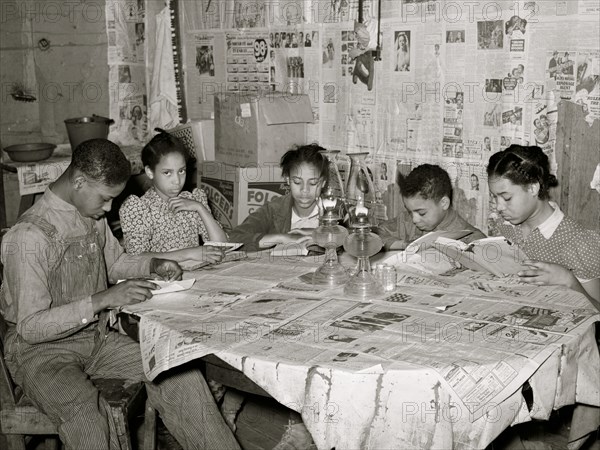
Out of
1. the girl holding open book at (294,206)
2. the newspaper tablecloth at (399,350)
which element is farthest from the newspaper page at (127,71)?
the newspaper tablecloth at (399,350)

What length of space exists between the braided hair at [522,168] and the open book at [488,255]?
417 mm

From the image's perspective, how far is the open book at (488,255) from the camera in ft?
8.89

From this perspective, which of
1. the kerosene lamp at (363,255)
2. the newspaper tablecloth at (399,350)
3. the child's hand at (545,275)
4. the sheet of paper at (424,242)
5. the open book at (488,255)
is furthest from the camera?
the sheet of paper at (424,242)

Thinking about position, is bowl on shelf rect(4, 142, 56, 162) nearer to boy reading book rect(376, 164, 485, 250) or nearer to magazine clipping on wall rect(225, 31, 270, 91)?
magazine clipping on wall rect(225, 31, 270, 91)

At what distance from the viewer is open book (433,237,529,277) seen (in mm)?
2709

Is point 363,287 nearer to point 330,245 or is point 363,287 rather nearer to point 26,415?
point 330,245

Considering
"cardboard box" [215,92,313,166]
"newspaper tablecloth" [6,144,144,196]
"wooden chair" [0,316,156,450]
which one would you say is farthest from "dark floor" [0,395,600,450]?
"newspaper tablecloth" [6,144,144,196]

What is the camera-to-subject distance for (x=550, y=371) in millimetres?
2029

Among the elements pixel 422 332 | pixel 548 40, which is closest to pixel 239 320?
pixel 422 332

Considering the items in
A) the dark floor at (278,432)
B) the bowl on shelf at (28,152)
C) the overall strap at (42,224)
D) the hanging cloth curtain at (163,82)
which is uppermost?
the hanging cloth curtain at (163,82)

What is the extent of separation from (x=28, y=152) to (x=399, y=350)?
10.5 ft

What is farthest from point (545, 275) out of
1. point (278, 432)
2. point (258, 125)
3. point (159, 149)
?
point (258, 125)

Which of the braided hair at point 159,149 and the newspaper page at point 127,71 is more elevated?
the newspaper page at point 127,71

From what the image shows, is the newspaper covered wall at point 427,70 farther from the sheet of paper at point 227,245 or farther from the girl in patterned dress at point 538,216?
the sheet of paper at point 227,245
